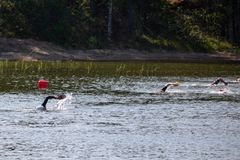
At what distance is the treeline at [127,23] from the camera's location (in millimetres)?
90062

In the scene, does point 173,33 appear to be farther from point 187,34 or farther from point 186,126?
point 186,126

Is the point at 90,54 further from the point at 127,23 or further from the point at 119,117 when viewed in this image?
the point at 119,117

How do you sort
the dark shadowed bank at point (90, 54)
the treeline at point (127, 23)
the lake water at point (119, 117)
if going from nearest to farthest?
1. the lake water at point (119, 117)
2. the dark shadowed bank at point (90, 54)
3. the treeline at point (127, 23)

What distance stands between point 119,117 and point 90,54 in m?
47.9

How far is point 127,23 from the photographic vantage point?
324ft

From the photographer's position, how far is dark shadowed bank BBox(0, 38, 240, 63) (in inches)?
3228

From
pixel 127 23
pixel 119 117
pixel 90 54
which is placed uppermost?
pixel 127 23

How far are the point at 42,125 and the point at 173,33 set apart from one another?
66.2m

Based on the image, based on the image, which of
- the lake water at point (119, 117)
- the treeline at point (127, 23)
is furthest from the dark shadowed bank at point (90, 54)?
the lake water at point (119, 117)

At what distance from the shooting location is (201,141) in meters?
32.2

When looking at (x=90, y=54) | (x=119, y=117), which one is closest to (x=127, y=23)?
(x=90, y=54)

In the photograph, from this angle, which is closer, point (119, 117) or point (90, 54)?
point (119, 117)

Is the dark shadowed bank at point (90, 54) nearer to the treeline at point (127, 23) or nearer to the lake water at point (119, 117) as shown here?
the treeline at point (127, 23)

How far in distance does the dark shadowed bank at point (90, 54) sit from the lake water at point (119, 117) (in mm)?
14112
